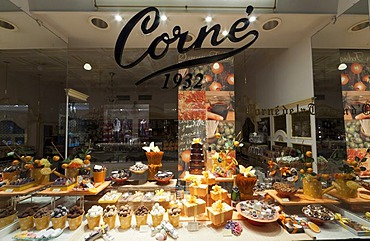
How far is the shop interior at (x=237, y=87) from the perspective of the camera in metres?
1.86

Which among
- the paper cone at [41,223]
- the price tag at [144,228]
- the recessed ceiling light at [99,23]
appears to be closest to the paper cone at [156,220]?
the price tag at [144,228]

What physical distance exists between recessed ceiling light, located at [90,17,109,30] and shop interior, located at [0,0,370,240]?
1 centimetres

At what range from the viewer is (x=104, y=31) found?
91.3 inches

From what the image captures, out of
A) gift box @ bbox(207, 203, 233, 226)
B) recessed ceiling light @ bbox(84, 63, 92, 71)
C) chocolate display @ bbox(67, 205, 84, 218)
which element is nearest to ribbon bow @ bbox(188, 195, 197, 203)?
gift box @ bbox(207, 203, 233, 226)

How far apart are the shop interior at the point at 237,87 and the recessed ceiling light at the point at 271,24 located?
0.8 inches

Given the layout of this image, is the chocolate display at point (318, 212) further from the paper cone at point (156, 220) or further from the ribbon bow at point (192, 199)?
the paper cone at point (156, 220)

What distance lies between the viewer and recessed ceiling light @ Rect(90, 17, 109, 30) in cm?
209

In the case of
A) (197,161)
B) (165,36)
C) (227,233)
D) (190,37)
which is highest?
(190,37)

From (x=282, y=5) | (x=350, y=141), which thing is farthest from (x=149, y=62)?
(x=350, y=141)

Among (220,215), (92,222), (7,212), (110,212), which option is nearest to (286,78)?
(220,215)

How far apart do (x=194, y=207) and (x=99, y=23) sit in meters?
2.24

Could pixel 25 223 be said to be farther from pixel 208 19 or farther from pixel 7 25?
pixel 208 19

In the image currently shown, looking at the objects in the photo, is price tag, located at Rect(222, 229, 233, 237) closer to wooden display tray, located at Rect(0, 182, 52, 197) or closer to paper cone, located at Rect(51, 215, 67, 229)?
paper cone, located at Rect(51, 215, 67, 229)

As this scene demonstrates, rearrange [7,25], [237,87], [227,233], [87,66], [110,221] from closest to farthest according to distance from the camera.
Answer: [227,233], [110,221], [7,25], [237,87], [87,66]
